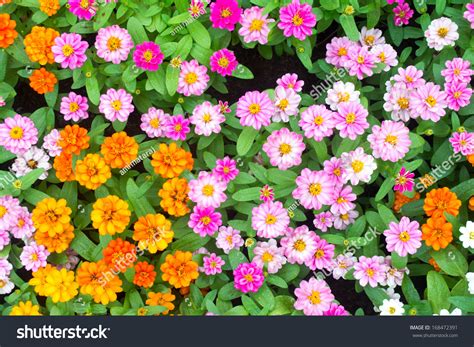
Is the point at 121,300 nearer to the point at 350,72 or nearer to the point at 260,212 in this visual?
the point at 260,212

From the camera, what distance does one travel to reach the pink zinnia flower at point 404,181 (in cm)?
255

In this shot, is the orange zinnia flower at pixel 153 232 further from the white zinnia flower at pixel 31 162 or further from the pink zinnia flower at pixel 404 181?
the pink zinnia flower at pixel 404 181

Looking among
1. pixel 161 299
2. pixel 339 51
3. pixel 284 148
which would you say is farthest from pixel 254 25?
pixel 161 299

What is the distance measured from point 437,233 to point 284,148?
2.41 feet

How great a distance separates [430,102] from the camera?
2588 millimetres

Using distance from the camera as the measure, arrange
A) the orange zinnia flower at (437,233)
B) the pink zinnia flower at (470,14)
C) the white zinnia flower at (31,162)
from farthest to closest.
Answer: the white zinnia flower at (31,162), the pink zinnia flower at (470,14), the orange zinnia flower at (437,233)

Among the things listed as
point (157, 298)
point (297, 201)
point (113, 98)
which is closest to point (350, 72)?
point (297, 201)

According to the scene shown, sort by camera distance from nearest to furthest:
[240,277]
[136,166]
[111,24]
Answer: [240,277] → [111,24] → [136,166]

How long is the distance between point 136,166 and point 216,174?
583mm

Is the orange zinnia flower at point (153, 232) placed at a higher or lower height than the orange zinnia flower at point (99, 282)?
higher

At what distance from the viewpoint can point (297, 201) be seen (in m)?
2.67

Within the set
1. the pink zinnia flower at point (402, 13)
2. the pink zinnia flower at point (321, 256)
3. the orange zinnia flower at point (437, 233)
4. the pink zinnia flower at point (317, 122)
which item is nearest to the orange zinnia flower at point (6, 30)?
the pink zinnia flower at point (317, 122)

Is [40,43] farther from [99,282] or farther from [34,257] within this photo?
[99,282]

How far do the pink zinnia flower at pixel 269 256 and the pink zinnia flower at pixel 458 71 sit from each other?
41.3 inches
